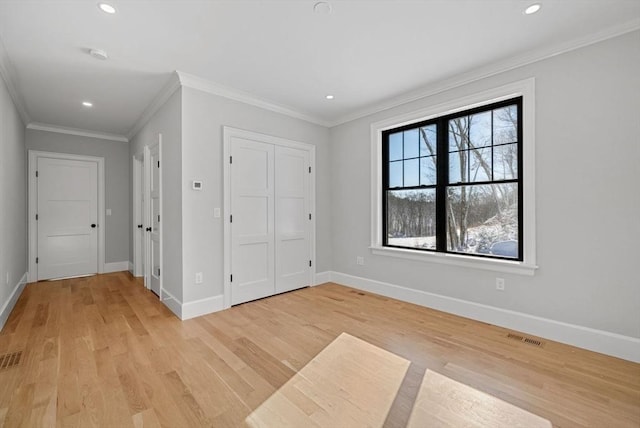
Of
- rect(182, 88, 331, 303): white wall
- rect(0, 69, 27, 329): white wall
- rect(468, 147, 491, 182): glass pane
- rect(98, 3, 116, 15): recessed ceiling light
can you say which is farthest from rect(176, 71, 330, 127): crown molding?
rect(468, 147, 491, 182): glass pane

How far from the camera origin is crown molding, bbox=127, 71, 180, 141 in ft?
10.6

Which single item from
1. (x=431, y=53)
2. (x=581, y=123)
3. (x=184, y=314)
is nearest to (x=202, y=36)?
(x=431, y=53)

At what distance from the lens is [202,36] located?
2.45 m

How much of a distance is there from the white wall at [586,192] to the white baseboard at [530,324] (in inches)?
2.2

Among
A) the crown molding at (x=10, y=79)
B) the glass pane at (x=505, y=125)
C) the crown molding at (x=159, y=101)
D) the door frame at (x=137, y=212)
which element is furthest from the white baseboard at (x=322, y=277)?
the crown molding at (x=10, y=79)

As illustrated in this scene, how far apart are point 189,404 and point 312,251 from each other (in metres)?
2.91

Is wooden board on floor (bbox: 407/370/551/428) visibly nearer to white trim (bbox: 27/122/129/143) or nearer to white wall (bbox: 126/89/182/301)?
white wall (bbox: 126/89/182/301)

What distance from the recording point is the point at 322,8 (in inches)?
82.8

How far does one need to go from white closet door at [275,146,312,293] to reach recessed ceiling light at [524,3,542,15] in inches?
116

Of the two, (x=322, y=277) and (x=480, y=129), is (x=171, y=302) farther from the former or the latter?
(x=480, y=129)

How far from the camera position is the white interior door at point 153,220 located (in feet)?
12.6

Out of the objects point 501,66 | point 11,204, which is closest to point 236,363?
point 11,204

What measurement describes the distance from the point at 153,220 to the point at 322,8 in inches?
138

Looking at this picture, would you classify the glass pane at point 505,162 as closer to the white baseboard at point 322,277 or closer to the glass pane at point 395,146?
the glass pane at point 395,146
